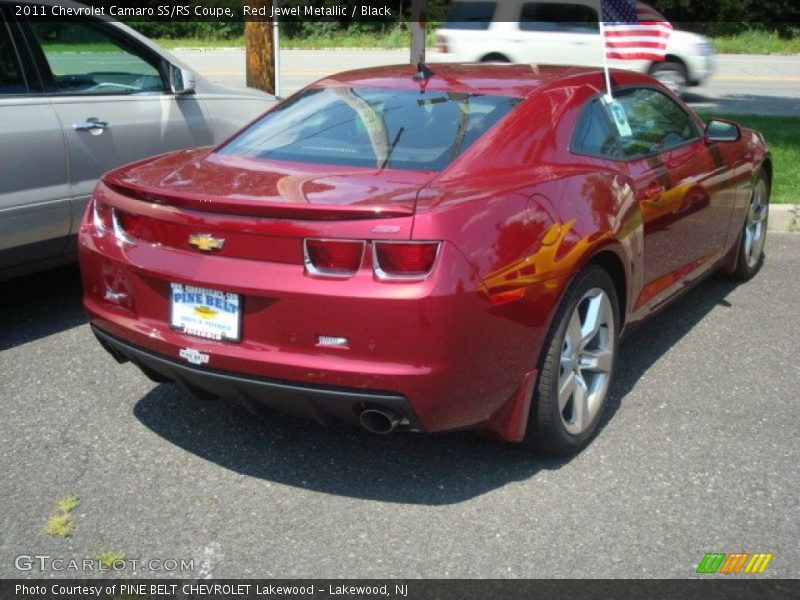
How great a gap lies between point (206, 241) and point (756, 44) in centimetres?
3077

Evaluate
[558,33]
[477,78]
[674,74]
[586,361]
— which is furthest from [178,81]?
[674,74]

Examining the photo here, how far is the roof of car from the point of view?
167 inches

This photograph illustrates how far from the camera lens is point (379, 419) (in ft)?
10.9

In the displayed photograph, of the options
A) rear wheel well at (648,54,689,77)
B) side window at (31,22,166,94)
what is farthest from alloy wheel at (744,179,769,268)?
rear wheel well at (648,54,689,77)

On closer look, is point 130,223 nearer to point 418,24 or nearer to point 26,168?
point 26,168

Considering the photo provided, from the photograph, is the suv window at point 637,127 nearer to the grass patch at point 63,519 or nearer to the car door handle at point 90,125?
the grass patch at point 63,519

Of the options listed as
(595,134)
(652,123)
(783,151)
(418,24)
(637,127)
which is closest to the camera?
(595,134)

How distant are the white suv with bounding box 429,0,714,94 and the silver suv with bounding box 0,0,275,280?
1080 centimetres

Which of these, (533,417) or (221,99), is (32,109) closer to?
(221,99)

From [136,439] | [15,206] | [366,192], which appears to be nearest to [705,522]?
[366,192]

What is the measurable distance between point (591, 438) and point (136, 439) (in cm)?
191

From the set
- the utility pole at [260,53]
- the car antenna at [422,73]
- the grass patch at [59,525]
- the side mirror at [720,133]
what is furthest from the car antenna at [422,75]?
the utility pole at [260,53]

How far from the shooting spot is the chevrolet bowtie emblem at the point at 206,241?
338 centimetres

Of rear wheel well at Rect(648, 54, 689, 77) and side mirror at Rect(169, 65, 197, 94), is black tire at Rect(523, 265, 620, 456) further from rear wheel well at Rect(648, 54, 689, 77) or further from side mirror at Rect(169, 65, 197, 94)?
rear wheel well at Rect(648, 54, 689, 77)
